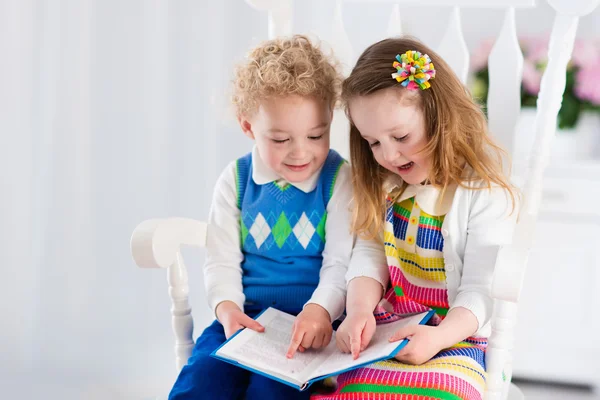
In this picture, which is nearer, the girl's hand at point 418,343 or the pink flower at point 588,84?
the girl's hand at point 418,343

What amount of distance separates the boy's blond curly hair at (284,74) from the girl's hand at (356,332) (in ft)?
1.21

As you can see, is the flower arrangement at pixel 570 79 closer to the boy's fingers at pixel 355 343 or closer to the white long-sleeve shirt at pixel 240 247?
the white long-sleeve shirt at pixel 240 247

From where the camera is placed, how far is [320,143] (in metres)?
1.15

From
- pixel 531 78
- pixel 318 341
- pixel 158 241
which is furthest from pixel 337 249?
pixel 531 78

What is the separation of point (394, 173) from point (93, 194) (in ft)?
2.53

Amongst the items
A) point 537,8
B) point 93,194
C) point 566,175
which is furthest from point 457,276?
point 537,8

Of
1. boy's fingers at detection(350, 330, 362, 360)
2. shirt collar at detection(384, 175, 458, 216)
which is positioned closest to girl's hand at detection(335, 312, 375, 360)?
boy's fingers at detection(350, 330, 362, 360)

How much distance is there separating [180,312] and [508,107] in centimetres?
69

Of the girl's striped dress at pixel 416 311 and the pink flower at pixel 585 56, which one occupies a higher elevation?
the pink flower at pixel 585 56

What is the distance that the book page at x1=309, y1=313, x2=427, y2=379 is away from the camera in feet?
2.94

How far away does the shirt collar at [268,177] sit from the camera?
1209 millimetres

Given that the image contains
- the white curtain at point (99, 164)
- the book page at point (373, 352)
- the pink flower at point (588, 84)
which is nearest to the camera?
the book page at point (373, 352)

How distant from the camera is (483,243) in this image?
106 cm

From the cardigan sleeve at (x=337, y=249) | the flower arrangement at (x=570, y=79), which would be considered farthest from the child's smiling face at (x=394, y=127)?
the flower arrangement at (x=570, y=79)
